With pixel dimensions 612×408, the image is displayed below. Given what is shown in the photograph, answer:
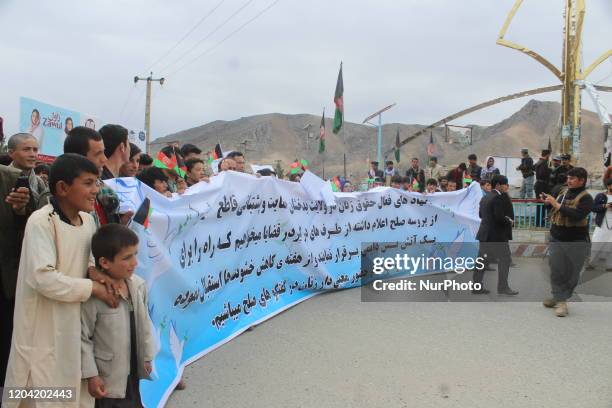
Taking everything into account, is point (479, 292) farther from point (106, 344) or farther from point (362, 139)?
point (362, 139)

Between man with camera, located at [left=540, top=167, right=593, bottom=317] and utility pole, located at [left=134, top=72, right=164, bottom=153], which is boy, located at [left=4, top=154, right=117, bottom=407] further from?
utility pole, located at [left=134, top=72, right=164, bottom=153]

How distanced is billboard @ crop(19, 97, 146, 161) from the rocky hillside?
69.9m

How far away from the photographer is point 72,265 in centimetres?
229

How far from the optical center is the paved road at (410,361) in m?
3.56

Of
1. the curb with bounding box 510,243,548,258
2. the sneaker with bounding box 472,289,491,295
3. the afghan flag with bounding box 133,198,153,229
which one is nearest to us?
the afghan flag with bounding box 133,198,153,229

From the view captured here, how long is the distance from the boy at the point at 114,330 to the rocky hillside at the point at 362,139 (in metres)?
81.4

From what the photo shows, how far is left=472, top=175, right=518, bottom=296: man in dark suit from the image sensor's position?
7.15 metres

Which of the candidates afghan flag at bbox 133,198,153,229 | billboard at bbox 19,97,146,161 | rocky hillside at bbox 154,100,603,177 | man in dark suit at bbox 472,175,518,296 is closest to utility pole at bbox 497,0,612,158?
man in dark suit at bbox 472,175,518,296

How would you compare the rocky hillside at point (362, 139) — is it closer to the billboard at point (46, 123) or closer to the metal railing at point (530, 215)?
the billboard at point (46, 123)

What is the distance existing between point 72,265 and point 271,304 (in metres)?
3.67

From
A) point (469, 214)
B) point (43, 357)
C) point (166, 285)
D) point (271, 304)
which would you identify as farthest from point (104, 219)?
point (469, 214)

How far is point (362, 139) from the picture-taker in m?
112

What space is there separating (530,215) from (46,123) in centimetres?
1319

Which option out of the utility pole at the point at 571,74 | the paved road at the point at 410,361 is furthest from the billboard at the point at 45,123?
the utility pole at the point at 571,74
